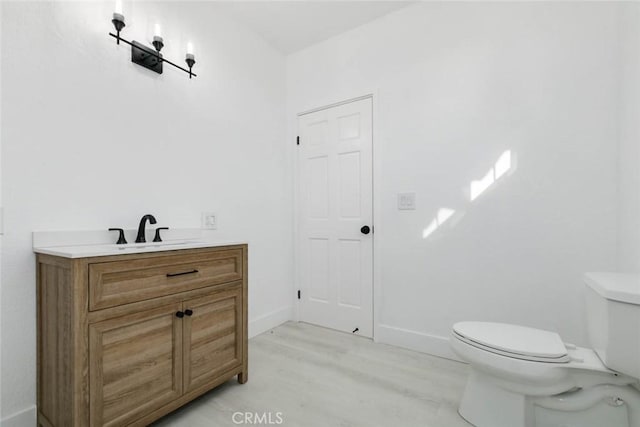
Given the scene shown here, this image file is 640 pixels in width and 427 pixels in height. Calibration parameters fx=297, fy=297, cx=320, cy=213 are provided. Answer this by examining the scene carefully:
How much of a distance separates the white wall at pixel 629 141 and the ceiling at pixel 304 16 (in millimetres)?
1309

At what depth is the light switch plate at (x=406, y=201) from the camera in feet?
7.20

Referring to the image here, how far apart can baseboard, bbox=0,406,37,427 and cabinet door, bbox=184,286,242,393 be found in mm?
645

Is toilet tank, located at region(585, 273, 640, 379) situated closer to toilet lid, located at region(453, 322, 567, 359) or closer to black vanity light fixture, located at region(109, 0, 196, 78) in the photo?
toilet lid, located at region(453, 322, 567, 359)

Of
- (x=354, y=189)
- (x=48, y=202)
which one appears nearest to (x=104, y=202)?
(x=48, y=202)

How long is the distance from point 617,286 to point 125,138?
237 centimetres

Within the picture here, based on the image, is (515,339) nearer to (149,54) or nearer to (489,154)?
(489,154)

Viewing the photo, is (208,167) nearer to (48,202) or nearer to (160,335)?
(48,202)

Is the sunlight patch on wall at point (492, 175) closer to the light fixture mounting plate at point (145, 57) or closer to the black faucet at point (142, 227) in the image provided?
the black faucet at point (142, 227)

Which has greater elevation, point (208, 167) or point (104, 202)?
point (208, 167)

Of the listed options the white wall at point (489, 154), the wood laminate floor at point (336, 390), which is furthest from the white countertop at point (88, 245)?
the white wall at point (489, 154)

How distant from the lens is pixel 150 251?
127cm

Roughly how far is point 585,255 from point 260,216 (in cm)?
217

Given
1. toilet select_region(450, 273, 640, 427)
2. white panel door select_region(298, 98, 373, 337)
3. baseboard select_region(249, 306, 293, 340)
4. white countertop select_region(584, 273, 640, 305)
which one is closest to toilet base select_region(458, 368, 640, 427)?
toilet select_region(450, 273, 640, 427)

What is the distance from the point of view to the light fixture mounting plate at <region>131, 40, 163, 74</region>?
5.51 feet
